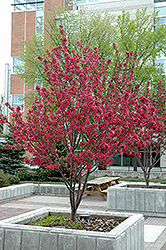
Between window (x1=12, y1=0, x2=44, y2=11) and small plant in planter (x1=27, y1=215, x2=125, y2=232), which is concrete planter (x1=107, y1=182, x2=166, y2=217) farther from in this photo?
window (x1=12, y1=0, x2=44, y2=11)

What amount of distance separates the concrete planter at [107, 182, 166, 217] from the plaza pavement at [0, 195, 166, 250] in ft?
1.26

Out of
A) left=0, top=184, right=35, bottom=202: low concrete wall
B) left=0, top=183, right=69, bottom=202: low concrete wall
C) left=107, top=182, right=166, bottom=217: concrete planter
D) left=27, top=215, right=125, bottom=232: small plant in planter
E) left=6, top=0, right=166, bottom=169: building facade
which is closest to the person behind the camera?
left=27, top=215, right=125, bottom=232: small plant in planter

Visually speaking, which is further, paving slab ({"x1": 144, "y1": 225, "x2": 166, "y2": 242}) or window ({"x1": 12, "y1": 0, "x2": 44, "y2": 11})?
window ({"x1": 12, "y1": 0, "x2": 44, "y2": 11})

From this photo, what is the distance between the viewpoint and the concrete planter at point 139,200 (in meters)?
10.7

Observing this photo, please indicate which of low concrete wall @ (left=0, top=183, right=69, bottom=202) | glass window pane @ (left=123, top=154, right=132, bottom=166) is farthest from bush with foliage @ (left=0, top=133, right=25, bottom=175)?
glass window pane @ (left=123, top=154, right=132, bottom=166)

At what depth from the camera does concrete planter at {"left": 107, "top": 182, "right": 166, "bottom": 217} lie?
10.7 meters

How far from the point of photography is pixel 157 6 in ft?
101

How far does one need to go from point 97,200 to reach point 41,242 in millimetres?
8500

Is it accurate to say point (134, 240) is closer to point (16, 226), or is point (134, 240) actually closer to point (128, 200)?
point (16, 226)

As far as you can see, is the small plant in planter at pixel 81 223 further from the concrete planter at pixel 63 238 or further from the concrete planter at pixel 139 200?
the concrete planter at pixel 139 200

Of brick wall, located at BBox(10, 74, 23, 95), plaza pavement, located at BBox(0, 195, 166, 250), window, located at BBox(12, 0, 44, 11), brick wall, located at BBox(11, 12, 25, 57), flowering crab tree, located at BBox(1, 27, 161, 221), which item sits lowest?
plaza pavement, located at BBox(0, 195, 166, 250)

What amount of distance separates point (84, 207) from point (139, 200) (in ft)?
7.59

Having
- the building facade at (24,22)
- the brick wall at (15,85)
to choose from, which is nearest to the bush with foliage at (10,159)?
the building facade at (24,22)

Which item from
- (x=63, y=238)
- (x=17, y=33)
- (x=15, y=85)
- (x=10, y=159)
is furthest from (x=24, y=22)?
(x=63, y=238)
